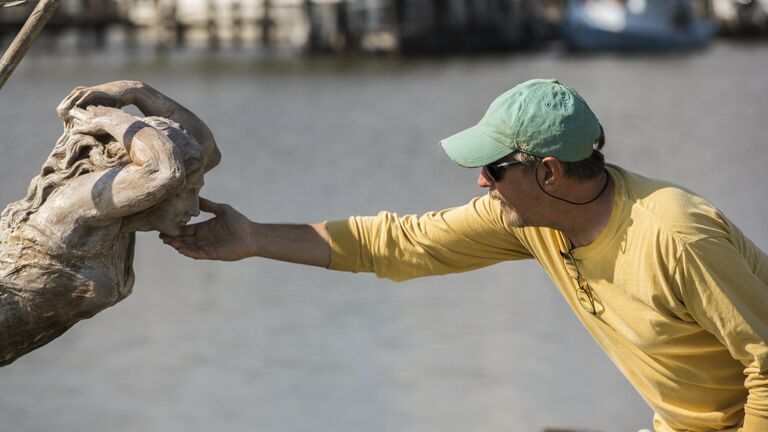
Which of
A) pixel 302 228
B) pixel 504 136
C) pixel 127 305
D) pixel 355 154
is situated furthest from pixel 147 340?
pixel 355 154

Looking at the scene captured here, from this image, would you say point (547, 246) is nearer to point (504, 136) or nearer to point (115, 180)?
point (504, 136)

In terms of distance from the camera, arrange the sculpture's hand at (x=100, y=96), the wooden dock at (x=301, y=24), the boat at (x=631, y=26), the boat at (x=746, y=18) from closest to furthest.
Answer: the sculpture's hand at (x=100, y=96) → the wooden dock at (x=301, y=24) → the boat at (x=631, y=26) → the boat at (x=746, y=18)

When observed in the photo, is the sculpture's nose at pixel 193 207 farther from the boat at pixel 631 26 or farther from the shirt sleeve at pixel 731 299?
the boat at pixel 631 26

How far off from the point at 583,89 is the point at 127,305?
22309mm

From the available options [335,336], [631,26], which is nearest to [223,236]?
[335,336]

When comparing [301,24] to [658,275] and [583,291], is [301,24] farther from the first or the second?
[658,275]

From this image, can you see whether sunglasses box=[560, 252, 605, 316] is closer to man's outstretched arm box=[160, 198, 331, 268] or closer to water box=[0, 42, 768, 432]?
man's outstretched arm box=[160, 198, 331, 268]

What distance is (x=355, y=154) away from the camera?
20531 mm

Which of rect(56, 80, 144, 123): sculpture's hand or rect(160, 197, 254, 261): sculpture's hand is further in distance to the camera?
rect(160, 197, 254, 261): sculpture's hand

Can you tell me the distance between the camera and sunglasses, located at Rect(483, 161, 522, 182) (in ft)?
10.7

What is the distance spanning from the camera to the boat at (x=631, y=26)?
5069 centimetres

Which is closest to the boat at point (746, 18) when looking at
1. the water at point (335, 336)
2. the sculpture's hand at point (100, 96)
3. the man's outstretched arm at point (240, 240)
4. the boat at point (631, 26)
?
the boat at point (631, 26)

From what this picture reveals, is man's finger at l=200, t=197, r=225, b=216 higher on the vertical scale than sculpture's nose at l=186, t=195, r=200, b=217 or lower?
lower

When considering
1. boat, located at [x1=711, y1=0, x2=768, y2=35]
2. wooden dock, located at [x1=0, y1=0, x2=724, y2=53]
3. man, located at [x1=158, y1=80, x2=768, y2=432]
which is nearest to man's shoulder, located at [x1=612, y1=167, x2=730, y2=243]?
man, located at [x1=158, y1=80, x2=768, y2=432]
